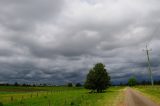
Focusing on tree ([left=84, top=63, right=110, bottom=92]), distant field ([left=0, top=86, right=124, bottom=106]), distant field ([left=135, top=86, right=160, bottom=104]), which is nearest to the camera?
distant field ([left=0, top=86, right=124, bottom=106])

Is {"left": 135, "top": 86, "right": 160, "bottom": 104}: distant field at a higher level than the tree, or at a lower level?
lower

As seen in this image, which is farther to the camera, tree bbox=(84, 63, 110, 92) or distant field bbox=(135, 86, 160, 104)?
tree bbox=(84, 63, 110, 92)

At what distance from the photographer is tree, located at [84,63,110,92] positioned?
298ft

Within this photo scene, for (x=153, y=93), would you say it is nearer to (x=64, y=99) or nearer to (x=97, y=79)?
(x=64, y=99)

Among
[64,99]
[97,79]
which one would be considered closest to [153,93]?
[64,99]

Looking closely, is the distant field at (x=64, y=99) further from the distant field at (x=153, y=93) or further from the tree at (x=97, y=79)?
the tree at (x=97, y=79)

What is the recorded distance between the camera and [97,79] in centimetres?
9056

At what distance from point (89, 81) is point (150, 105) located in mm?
63654

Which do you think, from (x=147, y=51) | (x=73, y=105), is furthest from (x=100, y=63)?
(x=73, y=105)

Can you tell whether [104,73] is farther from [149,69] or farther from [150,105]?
[150,105]

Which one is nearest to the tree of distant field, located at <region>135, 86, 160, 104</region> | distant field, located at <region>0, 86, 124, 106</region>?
distant field, located at <region>135, 86, 160, 104</region>

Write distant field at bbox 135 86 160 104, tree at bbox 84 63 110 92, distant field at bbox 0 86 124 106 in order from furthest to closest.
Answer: tree at bbox 84 63 110 92
distant field at bbox 135 86 160 104
distant field at bbox 0 86 124 106

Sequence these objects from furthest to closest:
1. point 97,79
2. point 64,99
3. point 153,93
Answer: point 97,79
point 153,93
point 64,99

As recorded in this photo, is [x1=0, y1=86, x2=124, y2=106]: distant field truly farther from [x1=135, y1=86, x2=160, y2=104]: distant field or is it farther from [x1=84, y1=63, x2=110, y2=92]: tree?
[x1=84, y1=63, x2=110, y2=92]: tree
